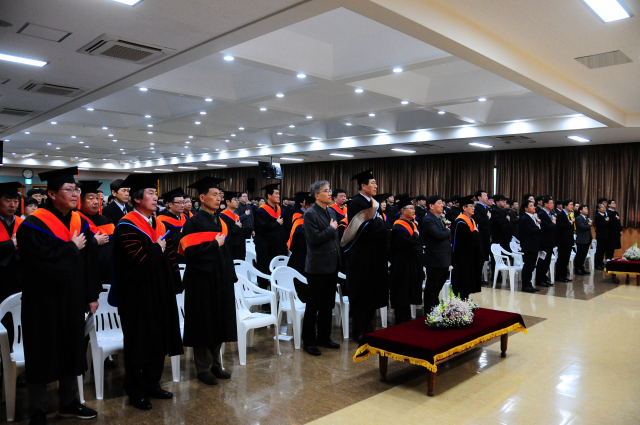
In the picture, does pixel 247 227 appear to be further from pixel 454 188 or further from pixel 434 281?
pixel 454 188

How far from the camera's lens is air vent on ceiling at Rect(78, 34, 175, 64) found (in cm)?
500

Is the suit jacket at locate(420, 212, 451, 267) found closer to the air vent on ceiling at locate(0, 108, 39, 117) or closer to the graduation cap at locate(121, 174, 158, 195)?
the graduation cap at locate(121, 174, 158, 195)

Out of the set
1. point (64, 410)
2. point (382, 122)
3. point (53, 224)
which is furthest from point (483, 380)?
point (382, 122)

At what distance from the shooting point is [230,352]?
5066mm

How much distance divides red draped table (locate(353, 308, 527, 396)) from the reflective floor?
27 cm

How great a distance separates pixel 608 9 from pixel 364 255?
3.35 m

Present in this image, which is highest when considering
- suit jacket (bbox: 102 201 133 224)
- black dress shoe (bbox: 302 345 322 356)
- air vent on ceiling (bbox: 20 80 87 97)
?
air vent on ceiling (bbox: 20 80 87 97)

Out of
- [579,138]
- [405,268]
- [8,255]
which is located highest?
[579,138]

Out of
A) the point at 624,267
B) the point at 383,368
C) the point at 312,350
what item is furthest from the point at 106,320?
the point at 624,267

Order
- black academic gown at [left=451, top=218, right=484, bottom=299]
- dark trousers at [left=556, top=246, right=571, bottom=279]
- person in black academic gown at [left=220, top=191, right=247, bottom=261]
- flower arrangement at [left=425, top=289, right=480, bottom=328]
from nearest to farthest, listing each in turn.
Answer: flower arrangement at [left=425, top=289, right=480, bottom=328] < black academic gown at [left=451, top=218, right=484, bottom=299] < person in black academic gown at [left=220, top=191, right=247, bottom=261] < dark trousers at [left=556, top=246, right=571, bottom=279]

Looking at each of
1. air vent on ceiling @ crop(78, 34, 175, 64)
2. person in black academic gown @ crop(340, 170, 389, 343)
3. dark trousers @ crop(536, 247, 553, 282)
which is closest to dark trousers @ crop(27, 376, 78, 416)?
person in black academic gown @ crop(340, 170, 389, 343)

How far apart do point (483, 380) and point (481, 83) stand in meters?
5.41

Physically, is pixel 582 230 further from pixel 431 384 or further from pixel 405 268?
pixel 431 384

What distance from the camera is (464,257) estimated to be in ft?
20.6
